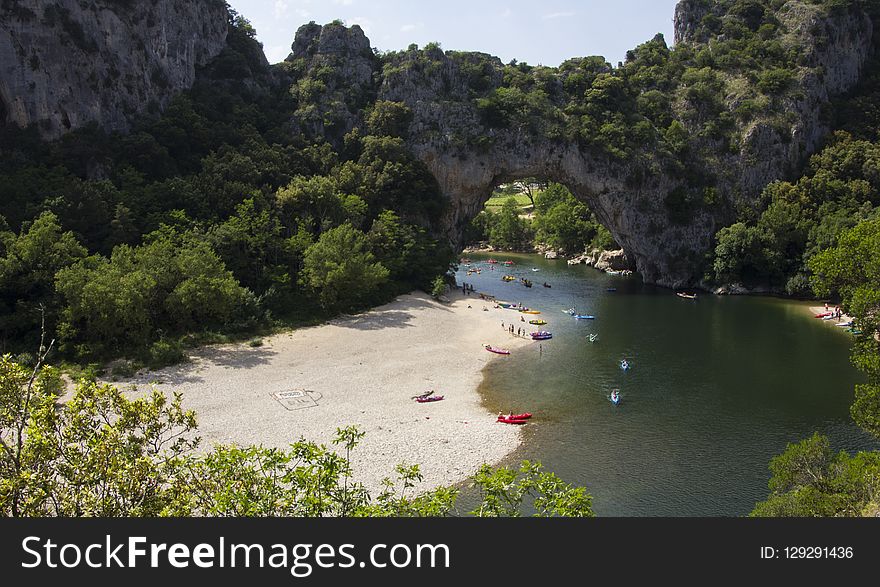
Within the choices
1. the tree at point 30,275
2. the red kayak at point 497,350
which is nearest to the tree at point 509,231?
the red kayak at point 497,350

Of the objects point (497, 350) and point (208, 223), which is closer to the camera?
point (497, 350)

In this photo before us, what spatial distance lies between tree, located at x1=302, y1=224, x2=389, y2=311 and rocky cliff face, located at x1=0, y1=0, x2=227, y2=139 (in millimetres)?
32061

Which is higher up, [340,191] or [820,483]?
[340,191]

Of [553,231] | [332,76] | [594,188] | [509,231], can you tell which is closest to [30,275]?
[332,76]

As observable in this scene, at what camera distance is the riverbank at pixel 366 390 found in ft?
106

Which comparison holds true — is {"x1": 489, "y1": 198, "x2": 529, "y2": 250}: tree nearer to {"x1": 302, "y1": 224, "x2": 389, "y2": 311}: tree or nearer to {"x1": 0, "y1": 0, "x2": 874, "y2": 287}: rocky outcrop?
{"x1": 0, "y1": 0, "x2": 874, "y2": 287}: rocky outcrop

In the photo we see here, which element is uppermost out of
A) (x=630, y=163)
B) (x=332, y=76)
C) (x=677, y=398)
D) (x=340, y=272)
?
(x=332, y=76)

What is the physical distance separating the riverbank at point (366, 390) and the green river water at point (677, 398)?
2.49 meters

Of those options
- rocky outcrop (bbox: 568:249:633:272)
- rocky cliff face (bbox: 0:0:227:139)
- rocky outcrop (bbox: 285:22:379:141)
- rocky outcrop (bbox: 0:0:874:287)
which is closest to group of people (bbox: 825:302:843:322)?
rocky outcrop (bbox: 0:0:874:287)

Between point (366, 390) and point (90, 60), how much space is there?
55.2 metres

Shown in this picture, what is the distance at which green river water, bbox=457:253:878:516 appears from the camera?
1163 inches

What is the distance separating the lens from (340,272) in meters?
56.8

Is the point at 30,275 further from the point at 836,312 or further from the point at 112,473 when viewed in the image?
the point at 836,312

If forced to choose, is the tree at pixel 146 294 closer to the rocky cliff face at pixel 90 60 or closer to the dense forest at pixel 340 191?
the dense forest at pixel 340 191
